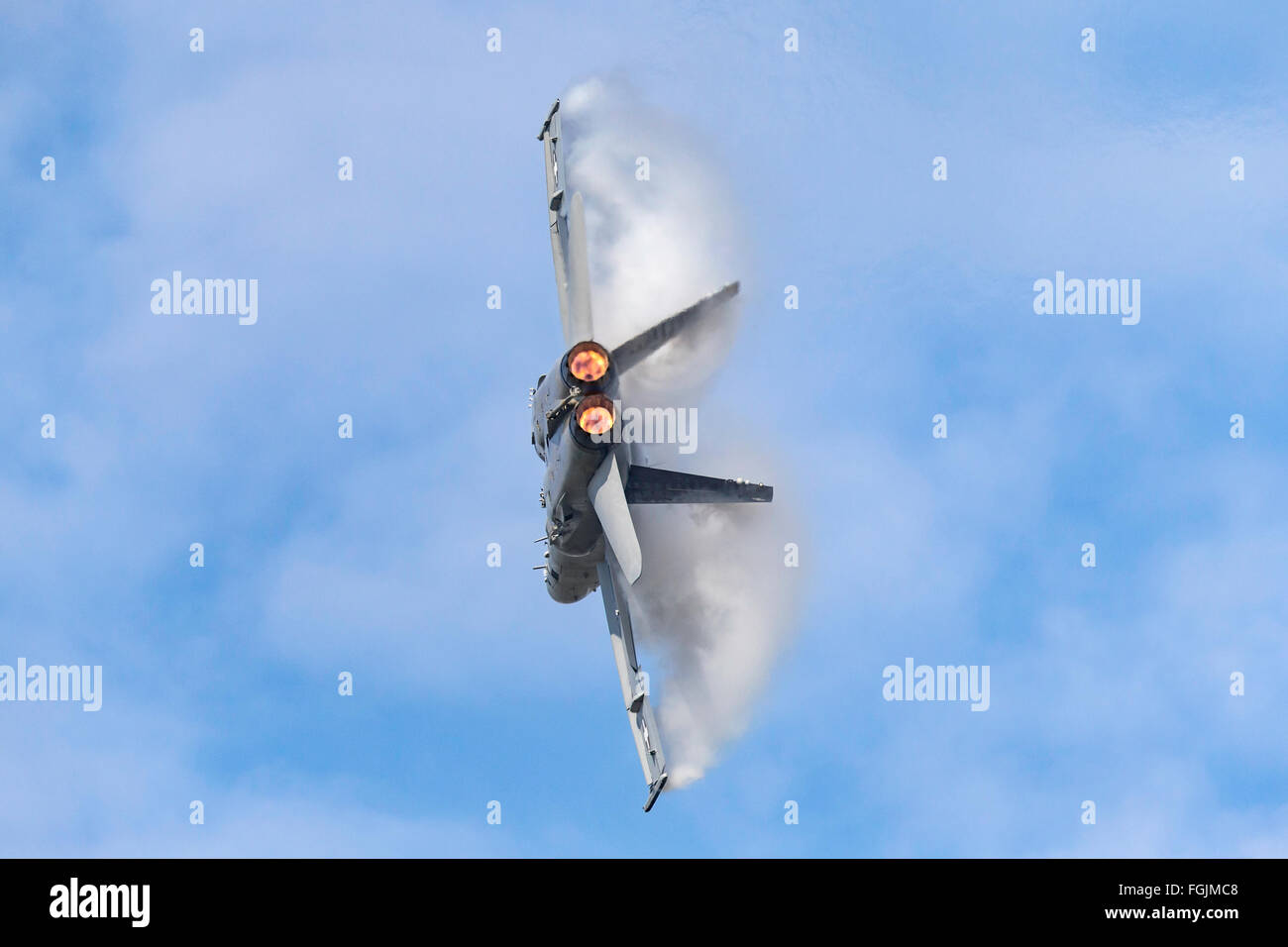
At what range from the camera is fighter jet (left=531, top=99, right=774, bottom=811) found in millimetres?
35250

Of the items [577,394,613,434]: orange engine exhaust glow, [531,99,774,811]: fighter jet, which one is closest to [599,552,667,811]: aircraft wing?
[531,99,774,811]: fighter jet

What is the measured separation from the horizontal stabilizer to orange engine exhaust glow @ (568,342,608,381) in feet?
10.5

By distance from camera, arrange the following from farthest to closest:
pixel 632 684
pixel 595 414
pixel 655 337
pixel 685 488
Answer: pixel 632 684 < pixel 685 488 < pixel 655 337 < pixel 595 414

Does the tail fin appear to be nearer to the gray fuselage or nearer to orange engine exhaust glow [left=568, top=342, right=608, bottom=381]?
orange engine exhaust glow [left=568, top=342, right=608, bottom=381]

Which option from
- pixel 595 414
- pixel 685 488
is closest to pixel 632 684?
pixel 685 488

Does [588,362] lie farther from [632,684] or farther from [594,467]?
[632,684]

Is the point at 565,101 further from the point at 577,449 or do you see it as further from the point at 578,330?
the point at 577,449

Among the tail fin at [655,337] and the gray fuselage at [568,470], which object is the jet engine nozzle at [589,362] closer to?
the gray fuselage at [568,470]

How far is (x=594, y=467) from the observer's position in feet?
120

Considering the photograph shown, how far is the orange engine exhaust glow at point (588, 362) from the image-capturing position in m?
35.1

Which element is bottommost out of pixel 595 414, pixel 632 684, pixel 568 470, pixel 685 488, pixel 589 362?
pixel 632 684

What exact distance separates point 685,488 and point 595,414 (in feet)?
12.3

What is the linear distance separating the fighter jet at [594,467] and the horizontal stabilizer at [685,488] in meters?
0.02

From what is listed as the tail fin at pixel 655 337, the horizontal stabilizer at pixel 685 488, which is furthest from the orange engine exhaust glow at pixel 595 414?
the horizontal stabilizer at pixel 685 488
